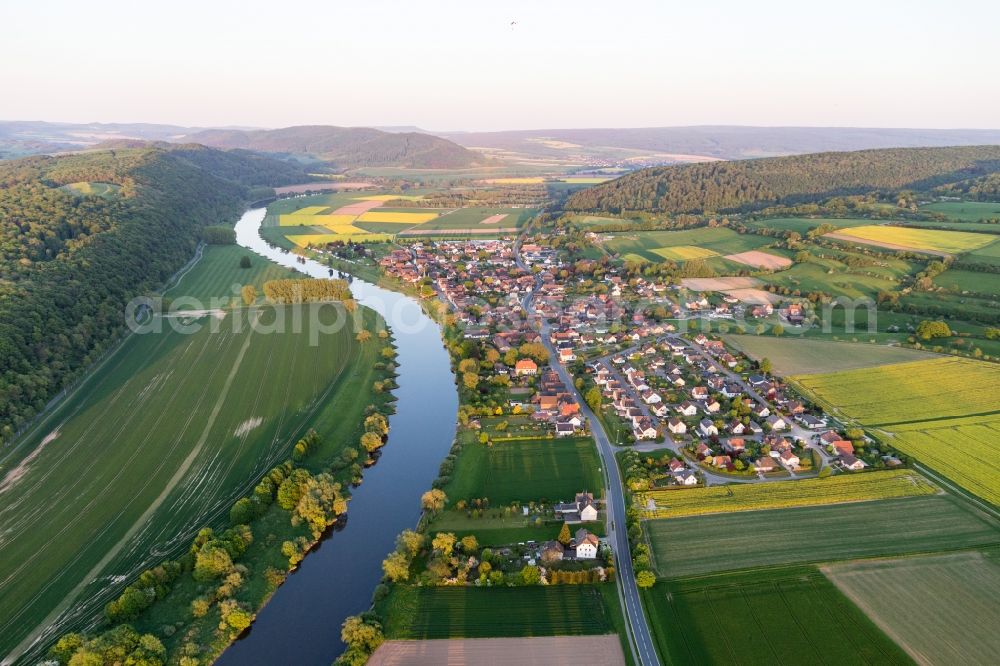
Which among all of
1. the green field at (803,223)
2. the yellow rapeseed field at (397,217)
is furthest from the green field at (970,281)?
the yellow rapeseed field at (397,217)

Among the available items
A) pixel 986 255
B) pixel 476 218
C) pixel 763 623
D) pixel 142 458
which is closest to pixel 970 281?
pixel 986 255

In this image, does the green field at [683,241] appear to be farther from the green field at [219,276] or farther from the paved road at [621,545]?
the green field at [219,276]

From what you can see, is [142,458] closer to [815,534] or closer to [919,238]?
[815,534]

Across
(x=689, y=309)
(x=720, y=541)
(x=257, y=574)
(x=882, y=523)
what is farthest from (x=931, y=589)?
(x=689, y=309)

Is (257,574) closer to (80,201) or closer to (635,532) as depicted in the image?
(635,532)

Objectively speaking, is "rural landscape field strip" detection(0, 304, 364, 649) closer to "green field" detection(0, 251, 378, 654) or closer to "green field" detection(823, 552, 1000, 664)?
"green field" detection(0, 251, 378, 654)

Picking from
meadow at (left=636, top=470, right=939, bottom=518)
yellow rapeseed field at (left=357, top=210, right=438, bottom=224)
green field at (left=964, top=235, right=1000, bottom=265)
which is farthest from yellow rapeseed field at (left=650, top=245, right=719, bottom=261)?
yellow rapeseed field at (left=357, top=210, right=438, bottom=224)

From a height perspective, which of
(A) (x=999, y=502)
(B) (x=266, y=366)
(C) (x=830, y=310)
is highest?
(C) (x=830, y=310)
